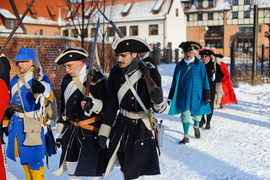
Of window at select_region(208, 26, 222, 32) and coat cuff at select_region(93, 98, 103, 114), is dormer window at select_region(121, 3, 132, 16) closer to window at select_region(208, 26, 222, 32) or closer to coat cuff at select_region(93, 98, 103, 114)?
window at select_region(208, 26, 222, 32)

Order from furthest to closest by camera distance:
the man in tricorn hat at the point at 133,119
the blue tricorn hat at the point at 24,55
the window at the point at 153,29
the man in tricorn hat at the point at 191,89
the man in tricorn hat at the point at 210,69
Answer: the window at the point at 153,29 < the man in tricorn hat at the point at 210,69 < the man in tricorn hat at the point at 191,89 < the blue tricorn hat at the point at 24,55 < the man in tricorn hat at the point at 133,119

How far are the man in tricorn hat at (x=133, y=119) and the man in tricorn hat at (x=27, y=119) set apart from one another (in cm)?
105

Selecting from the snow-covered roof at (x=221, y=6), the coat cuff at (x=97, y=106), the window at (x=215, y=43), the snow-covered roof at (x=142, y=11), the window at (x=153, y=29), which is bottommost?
the coat cuff at (x=97, y=106)

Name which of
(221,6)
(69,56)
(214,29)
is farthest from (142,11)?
(69,56)

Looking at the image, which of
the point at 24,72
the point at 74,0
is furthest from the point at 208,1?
the point at 24,72

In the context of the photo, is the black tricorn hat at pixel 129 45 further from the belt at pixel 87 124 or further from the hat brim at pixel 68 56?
the belt at pixel 87 124

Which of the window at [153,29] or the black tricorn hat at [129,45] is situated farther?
the window at [153,29]

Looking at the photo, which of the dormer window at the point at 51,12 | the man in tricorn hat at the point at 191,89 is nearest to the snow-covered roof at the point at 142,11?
the dormer window at the point at 51,12

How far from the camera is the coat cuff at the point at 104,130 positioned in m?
3.52

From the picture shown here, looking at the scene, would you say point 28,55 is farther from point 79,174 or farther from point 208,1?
point 208,1

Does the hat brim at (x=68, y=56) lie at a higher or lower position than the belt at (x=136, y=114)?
higher

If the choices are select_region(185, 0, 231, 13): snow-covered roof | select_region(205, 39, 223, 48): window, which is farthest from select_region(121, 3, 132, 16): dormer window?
select_region(205, 39, 223, 48): window

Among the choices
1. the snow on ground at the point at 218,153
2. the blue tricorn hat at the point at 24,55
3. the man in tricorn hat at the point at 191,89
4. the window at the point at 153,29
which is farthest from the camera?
the window at the point at 153,29

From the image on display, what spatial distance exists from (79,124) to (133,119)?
27.2 inches
